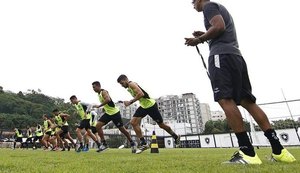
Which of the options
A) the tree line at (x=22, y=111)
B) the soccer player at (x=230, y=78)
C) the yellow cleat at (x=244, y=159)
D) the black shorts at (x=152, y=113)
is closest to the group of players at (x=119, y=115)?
the black shorts at (x=152, y=113)

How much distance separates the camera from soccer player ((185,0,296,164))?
3154 mm

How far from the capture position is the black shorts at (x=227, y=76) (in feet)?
10.4

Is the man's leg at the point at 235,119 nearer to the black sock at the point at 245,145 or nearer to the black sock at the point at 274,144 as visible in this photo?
the black sock at the point at 245,145

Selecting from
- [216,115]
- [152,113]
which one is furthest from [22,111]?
[216,115]

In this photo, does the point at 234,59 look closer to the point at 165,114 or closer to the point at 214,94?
the point at 214,94

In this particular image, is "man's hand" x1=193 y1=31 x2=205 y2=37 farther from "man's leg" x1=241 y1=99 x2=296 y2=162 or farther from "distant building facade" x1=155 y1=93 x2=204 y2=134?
"distant building facade" x1=155 y1=93 x2=204 y2=134

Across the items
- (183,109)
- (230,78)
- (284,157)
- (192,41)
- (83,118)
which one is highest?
(183,109)

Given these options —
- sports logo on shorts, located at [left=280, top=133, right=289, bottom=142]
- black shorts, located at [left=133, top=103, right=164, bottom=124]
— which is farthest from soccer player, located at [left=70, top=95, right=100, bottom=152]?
sports logo on shorts, located at [left=280, top=133, right=289, bottom=142]

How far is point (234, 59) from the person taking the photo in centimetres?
339

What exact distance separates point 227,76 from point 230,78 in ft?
Answer: 0.16

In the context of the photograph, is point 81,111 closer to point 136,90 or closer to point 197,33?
point 136,90

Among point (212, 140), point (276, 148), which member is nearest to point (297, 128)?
point (212, 140)

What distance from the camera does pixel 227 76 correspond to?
3197 millimetres

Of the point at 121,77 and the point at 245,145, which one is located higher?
the point at 121,77
